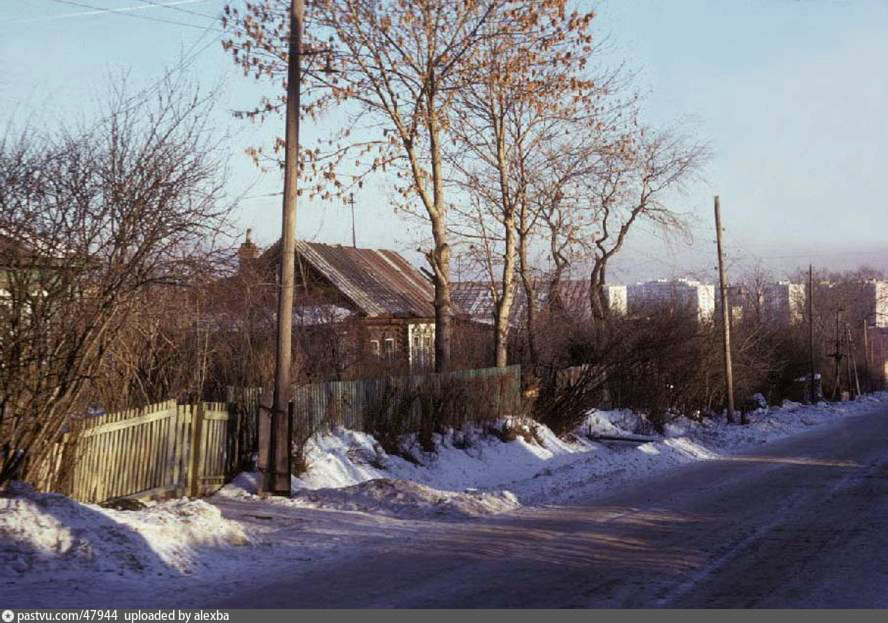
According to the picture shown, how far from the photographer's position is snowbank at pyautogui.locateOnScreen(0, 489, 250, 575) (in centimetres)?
911

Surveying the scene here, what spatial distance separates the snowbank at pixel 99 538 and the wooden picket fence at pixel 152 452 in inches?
47.9

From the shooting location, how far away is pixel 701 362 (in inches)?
1321

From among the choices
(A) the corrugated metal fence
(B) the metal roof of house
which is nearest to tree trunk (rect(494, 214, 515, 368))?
(A) the corrugated metal fence

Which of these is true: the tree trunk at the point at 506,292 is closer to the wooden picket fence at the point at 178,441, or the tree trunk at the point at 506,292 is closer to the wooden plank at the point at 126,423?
the wooden picket fence at the point at 178,441

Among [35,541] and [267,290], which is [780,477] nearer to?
[267,290]

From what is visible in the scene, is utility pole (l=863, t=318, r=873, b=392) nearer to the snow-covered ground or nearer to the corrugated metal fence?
the snow-covered ground

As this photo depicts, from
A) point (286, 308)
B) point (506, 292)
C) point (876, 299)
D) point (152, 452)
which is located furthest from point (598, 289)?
point (876, 299)

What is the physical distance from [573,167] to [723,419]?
530 inches

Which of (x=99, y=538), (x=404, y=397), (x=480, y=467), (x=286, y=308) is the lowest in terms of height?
(x=99, y=538)

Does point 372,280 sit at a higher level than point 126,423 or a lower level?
higher

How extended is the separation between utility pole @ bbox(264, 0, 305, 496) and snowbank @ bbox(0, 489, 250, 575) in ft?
12.0

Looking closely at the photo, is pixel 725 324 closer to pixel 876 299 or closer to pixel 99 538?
pixel 99 538

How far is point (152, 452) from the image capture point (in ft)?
44.1

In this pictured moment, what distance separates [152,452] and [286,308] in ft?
9.22
